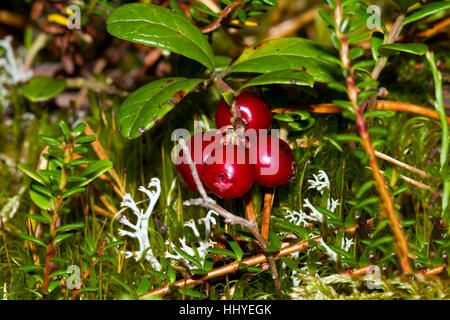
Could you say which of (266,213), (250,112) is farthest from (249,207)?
(250,112)

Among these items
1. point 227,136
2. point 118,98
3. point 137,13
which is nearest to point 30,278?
point 227,136

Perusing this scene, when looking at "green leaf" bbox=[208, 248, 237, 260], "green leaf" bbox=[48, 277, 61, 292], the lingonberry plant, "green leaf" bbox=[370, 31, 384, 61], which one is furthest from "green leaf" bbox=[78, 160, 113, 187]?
"green leaf" bbox=[370, 31, 384, 61]

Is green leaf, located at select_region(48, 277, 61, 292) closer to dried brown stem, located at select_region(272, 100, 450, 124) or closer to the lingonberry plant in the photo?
the lingonberry plant

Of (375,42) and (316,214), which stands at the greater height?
(375,42)

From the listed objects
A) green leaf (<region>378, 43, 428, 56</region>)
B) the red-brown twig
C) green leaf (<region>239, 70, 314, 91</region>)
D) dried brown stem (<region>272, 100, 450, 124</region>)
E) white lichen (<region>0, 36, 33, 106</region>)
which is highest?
white lichen (<region>0, 36, 33, 106</region>)

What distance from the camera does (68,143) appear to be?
1.23 meters

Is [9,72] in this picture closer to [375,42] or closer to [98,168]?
[98,168]

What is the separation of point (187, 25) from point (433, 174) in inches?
31.6

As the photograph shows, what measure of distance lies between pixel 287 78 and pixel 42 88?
1.38 meters

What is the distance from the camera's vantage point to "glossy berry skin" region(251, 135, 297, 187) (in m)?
1.23

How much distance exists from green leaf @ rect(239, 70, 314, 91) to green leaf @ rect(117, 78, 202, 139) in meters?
0.21

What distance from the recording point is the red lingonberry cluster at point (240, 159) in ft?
3.91

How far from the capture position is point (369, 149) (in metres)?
1.01
